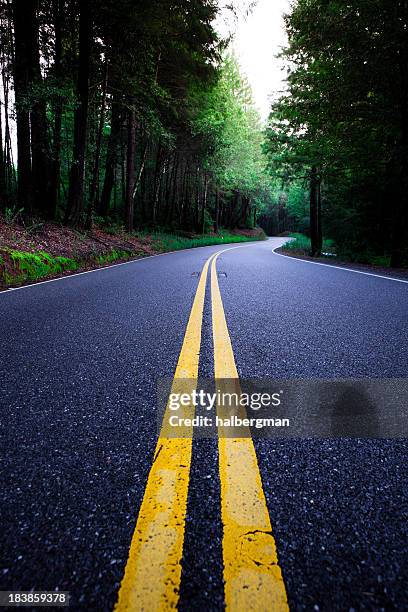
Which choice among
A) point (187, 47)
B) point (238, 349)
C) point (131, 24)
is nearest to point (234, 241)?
point (187, 47)

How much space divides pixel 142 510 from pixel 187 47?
19937 mm

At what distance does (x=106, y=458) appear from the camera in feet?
4.71

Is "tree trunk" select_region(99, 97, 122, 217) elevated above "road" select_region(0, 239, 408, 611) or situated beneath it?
elevated above

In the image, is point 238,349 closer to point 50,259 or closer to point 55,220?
point 50,259

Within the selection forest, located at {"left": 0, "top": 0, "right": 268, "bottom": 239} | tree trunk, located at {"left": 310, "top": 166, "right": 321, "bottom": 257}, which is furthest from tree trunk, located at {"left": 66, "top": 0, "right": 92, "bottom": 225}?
tree trunk, located at {"left": 310, "top": 166, "right": 321, "bottom": 257}

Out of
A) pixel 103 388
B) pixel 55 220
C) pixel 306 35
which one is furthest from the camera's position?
pixel 55 220

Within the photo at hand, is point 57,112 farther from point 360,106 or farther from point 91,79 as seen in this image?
point 360,106

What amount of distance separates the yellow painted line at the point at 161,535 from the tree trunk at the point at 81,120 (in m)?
13.4

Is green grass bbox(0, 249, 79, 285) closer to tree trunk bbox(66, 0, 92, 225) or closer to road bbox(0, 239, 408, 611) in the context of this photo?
Answer: tree trunk bbox(66, 0, 92, 225)

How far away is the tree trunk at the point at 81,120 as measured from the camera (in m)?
12.2

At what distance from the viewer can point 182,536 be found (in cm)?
105

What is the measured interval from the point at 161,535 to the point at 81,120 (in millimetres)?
14957

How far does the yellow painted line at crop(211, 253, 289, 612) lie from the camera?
2.85 feet

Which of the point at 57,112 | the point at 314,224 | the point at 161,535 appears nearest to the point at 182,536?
the point at 161,535
